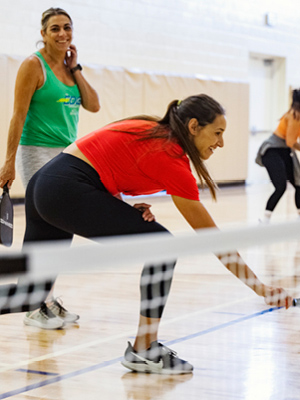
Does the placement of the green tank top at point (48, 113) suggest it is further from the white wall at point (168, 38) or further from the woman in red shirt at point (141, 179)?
the white wall at point (168, 38)

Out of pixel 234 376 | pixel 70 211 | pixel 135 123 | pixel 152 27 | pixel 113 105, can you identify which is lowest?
pixel 234 376

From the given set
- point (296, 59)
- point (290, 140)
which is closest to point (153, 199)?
point (290, 140)

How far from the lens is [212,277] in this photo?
15.5ft

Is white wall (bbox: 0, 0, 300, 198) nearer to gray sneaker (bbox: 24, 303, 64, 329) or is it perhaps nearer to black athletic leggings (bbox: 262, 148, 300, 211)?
black athletic leggings (bbox: 262, 148, 300, 211)

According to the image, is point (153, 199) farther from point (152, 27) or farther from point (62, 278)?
point (62, 278)

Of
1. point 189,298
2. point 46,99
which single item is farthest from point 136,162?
point 189,298

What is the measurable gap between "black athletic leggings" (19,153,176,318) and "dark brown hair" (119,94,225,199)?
10.1 inches

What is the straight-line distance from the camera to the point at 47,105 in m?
3.51

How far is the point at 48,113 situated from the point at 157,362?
1.42 metres

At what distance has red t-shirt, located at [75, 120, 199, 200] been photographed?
98.5 inches

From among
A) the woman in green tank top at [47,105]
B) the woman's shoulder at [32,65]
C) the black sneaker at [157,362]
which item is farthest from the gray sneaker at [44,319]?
the woman's shoulder at [32,65]

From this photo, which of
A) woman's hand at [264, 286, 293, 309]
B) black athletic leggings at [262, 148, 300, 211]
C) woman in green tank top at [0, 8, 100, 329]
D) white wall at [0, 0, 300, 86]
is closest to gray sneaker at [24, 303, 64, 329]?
woman in green tank top at [0, 8, 100, 329]

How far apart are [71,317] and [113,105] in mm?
7579

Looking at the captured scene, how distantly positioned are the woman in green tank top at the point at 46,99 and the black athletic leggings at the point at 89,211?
2.72 feet
